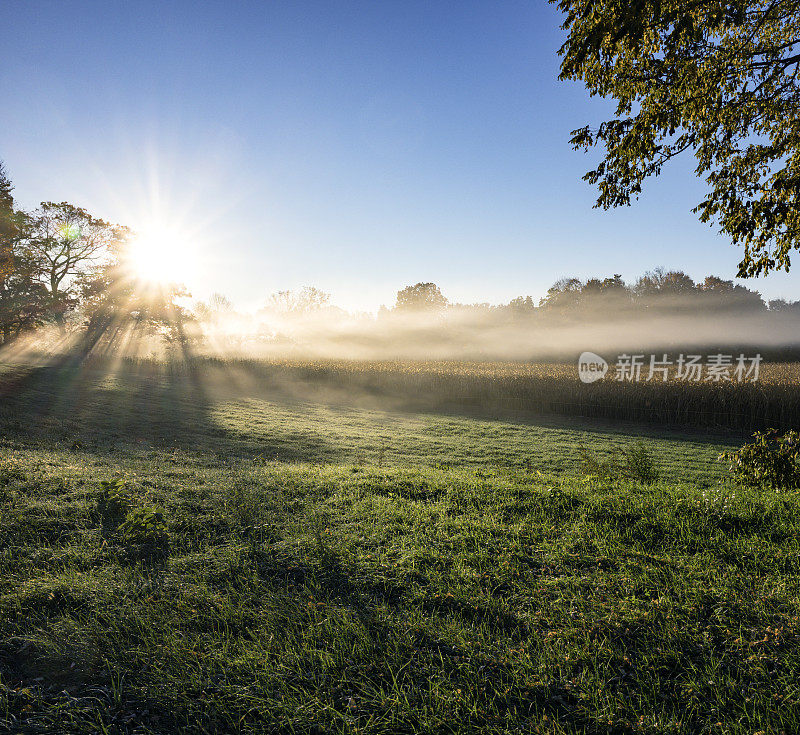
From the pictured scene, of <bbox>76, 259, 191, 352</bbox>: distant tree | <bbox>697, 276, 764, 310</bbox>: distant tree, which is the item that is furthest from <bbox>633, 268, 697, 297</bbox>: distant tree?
<bbox>76, 259, 191, 352</bbox>: distant tree

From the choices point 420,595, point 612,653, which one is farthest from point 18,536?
point 612,653

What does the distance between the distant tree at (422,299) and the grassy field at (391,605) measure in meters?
99.2

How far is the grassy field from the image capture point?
2.90m

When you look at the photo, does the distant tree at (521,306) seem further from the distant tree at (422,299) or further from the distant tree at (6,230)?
the distant tree at (6,230)

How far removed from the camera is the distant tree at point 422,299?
106m

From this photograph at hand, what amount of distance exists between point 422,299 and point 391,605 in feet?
342

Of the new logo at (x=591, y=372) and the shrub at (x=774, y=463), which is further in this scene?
the new logo at (x=591, y=372)

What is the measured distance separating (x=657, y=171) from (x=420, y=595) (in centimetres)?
725

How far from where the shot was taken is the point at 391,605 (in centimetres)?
403

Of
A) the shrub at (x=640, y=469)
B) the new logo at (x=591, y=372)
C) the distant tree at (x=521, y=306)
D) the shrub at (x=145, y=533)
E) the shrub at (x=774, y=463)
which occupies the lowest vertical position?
the shrub at (x=145, y=533)

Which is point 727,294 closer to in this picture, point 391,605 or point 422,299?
point 422,299

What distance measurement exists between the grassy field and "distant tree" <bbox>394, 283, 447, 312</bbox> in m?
99.2

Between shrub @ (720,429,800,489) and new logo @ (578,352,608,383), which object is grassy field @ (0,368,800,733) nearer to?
shrub @ (720,429,800,489)

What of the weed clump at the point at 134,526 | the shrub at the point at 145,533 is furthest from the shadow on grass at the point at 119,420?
the shrub at the point at 145,533
